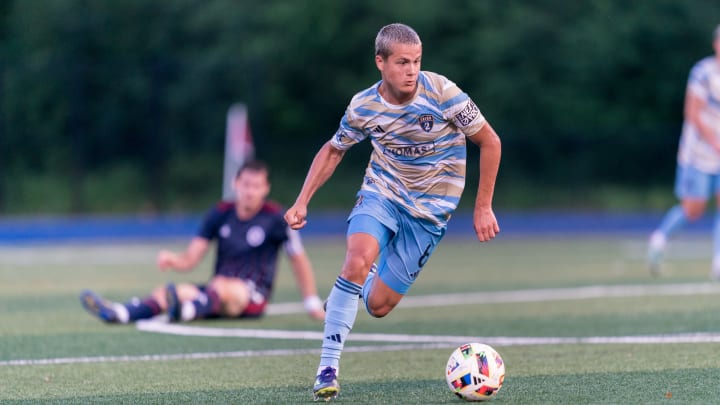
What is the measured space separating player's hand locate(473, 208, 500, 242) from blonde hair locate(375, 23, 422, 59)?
36.7 inches

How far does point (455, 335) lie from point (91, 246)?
1589 cm

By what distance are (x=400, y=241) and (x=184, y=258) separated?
3330 millimetres

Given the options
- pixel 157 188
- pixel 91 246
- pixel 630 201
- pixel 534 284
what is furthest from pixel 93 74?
pixel 534 284

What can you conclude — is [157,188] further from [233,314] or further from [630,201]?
[233,314]

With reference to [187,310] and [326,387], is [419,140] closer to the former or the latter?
[326,387]

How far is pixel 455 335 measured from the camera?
8203mm

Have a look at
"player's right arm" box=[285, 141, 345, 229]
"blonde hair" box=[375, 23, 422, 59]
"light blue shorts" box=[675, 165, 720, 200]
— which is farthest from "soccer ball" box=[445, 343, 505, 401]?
"light blue shorts" box=[675, 165, 720, 200]

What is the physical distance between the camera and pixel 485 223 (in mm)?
5824

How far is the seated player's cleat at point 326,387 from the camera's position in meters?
5.42

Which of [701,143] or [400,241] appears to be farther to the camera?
[701,143]

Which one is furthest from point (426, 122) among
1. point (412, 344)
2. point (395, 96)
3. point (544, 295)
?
point (544, 295)

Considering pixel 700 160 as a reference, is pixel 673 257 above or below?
below

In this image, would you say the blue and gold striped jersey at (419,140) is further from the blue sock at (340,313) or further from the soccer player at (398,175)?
the blue sock at (340,313)

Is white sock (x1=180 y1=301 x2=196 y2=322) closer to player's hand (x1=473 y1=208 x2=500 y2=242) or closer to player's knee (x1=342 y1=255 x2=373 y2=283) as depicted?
player's knee (x1=342 y1=255 x2=373 y2=283)
